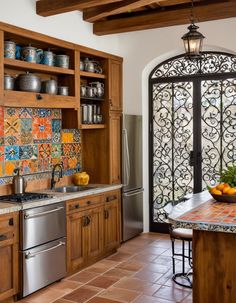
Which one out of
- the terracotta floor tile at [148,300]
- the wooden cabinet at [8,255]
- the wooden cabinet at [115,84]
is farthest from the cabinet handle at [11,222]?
the wooden cabinet at [115,84]

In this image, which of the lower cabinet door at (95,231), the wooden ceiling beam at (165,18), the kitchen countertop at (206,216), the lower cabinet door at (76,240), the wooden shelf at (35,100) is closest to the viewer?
the kitchen countertop at (206,216)

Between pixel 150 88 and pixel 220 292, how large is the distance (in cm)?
396

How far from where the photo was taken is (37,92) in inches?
177

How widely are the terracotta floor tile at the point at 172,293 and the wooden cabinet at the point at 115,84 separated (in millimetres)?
2618

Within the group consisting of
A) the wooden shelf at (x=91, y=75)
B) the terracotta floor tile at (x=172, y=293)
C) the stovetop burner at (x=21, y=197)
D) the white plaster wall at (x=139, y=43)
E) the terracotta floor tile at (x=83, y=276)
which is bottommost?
the terracotta floor tile at (x=172, y=293)

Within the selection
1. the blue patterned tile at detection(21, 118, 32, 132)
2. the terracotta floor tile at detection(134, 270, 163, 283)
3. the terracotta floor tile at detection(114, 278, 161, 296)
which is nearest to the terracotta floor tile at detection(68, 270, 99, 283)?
the terracotta floor tile at detection(114, 278, 161, 296)

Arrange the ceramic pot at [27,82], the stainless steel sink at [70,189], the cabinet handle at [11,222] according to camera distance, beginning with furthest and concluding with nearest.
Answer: the stainless steel sink at [70,189] → the ceramic pot at [27,82] → the cabinet handle at [11,222]

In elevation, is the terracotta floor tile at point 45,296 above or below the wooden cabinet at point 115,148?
below

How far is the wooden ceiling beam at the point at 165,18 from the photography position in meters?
5.00

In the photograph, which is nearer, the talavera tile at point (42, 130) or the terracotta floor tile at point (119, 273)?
the terracotta floor tile at point (119, 273)

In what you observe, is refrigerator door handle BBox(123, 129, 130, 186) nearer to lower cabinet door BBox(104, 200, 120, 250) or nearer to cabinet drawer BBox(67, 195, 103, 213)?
lower cabinet door BBox(104, 200, 120, 250)

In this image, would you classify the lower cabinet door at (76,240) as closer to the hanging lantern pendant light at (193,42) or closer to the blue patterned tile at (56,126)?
the blue patterned tile at (56,126)

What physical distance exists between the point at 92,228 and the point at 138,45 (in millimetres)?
2883

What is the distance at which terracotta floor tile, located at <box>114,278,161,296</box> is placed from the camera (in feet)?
13.5
